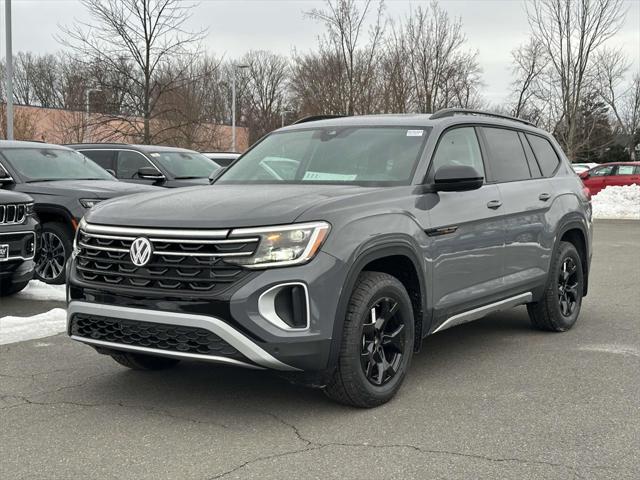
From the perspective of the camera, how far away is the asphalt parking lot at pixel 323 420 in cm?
350

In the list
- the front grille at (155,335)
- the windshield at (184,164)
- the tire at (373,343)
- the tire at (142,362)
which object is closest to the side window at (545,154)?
the tire at (373,343)

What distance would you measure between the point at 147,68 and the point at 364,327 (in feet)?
58.0

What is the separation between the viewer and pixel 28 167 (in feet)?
30.7

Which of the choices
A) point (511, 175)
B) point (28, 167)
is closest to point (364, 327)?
point (511, 175)

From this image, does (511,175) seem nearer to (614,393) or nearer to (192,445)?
(614,393)

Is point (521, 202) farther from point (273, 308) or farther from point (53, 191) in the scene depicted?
point (53, 191)

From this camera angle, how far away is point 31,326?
6.46m

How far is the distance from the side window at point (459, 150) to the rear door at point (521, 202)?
17 cm

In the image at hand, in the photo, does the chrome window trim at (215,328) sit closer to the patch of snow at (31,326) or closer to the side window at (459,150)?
the side window at (459,150)

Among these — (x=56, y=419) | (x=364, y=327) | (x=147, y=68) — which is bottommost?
(x=56, y=419)

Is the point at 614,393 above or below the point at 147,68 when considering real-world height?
below

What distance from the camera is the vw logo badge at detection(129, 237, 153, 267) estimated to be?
401cm

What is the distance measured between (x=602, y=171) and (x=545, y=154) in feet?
69.5

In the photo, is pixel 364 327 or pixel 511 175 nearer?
pixel 364 327
